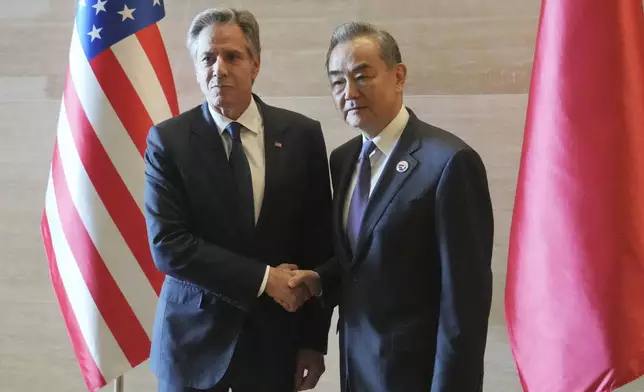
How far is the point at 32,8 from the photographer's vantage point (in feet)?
7.63

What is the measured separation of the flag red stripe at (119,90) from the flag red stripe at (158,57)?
9cm

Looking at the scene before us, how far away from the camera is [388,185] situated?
118 centimetres

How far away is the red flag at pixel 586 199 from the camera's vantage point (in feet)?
4.42

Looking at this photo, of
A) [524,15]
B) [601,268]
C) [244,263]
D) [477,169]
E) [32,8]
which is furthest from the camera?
[32,8]

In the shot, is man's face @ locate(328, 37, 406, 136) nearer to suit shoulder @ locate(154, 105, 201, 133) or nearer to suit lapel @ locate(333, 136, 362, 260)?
suit lapel @ locate(333, 136, 362, 260)

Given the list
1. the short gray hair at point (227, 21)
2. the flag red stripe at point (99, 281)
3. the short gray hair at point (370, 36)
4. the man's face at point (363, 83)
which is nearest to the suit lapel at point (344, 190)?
the man's face at point (363, 83)

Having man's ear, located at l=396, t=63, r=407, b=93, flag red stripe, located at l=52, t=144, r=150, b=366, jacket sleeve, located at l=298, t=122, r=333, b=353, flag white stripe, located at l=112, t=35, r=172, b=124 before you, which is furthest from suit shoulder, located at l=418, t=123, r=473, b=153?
flag red stripe, located at l=52, t=144, r=150, b=366

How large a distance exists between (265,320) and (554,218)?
73cm

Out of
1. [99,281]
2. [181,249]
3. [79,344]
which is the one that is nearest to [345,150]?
[181,249]

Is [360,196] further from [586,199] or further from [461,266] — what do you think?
[586,199]

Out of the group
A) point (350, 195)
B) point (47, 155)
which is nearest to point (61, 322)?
point (47, 155)

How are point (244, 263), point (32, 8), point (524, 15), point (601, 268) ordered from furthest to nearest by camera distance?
point (32, 8) → point (524, 15) → point (601, 268) → point (244, 263)

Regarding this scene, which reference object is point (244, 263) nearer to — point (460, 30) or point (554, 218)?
point (554, 218)

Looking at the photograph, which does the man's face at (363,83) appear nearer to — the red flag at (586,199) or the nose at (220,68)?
the nose at (220,68)
